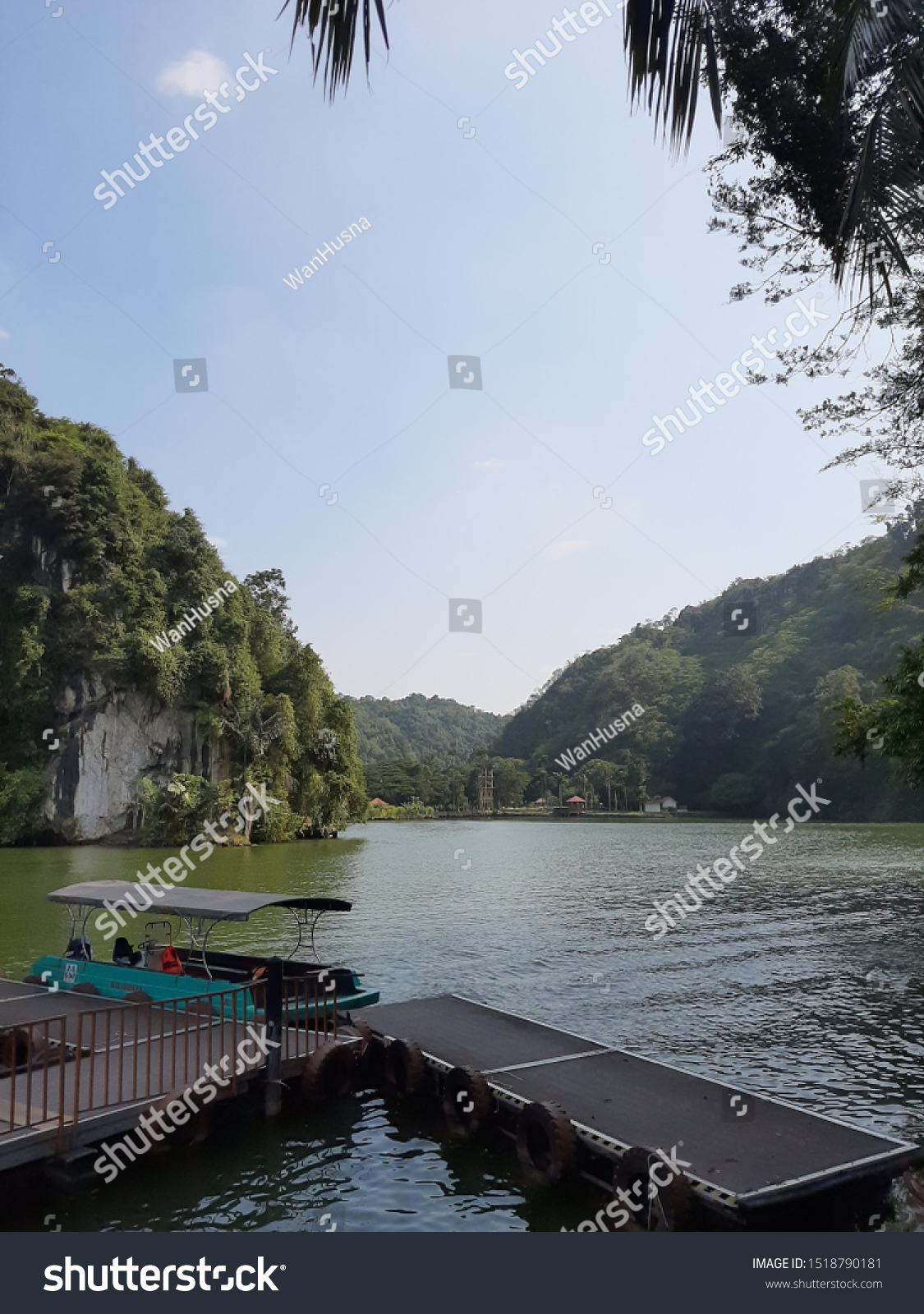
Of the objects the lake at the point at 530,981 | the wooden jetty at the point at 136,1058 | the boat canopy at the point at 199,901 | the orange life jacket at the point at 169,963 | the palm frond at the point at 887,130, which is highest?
the palm frond at the point at 887,130

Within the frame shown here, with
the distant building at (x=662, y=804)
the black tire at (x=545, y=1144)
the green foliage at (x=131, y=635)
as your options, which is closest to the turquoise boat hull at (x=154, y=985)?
the black tire at (x=545, y=1144)

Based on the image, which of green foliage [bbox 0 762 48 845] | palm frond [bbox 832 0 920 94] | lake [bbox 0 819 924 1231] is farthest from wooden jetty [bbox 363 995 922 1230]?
green foliage [bbox 0 762 48 845]

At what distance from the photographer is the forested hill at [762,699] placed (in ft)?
279

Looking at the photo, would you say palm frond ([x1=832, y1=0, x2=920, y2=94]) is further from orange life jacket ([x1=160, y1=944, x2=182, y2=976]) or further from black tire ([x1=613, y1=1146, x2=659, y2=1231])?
orange life jacket ([x1=160, y1=944, x2=182, y2=976])

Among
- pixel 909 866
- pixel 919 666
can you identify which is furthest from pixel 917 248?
pixel 909 866

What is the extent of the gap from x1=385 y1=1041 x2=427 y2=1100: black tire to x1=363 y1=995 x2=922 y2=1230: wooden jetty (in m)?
0.01

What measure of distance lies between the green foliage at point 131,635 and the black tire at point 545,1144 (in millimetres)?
45455

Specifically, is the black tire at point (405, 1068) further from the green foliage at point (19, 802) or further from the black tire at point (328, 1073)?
the green foliage at point (19, 802)

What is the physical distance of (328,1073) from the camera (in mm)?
10641

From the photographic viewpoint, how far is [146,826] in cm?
5119

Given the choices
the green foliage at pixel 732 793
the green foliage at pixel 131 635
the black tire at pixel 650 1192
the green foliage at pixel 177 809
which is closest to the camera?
the black tire at pixel 650 1192

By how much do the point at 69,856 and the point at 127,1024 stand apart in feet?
114

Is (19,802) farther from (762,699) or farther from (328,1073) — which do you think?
(762,699)
